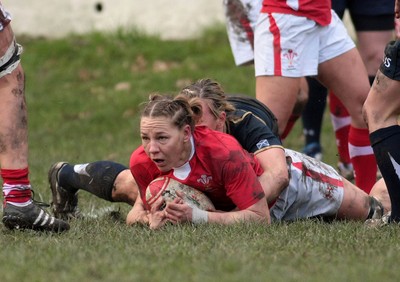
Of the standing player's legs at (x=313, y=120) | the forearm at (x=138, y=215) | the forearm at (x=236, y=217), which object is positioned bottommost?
the standing player's legs at (x=313, y=120)

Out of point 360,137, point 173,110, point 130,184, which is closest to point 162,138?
point 173,110

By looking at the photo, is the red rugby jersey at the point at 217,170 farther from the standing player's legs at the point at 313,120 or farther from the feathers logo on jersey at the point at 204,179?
the standing player's legs at the point at 313,120

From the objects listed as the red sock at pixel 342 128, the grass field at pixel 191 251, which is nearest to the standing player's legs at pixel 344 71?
the red sock at pixel 342 128

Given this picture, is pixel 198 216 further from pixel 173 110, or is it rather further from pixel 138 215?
pixel 173 110

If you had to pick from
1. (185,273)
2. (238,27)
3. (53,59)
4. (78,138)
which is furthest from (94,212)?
(53,59)

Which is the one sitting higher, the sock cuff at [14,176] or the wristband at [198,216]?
the sock cuff at [14,176]

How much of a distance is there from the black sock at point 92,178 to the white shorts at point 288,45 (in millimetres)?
1092

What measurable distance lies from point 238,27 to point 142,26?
5888 millimetres

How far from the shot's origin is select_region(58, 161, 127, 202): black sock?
5848 mm

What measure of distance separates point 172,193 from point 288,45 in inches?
59.4

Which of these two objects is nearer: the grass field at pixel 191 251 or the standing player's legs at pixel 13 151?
the grass field at pixel 191 251

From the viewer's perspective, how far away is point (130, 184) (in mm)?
5789

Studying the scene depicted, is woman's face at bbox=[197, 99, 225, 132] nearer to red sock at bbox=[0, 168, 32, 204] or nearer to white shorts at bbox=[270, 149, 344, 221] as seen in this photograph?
white shorts at bbox=[270, 149, 344, 221]

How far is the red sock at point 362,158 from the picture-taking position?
6582mm
